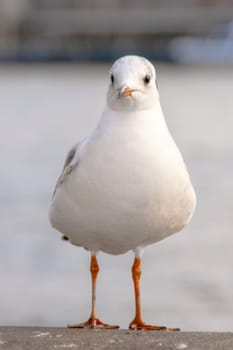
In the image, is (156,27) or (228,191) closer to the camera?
(228,191)

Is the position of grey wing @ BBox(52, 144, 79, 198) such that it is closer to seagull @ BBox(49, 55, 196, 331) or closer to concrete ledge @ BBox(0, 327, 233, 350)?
seagull @ BBox(49, 55, 196, 331)

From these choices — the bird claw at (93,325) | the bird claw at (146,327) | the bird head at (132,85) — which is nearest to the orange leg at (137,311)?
the bird claw at (146,327)

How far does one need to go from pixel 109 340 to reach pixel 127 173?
659 millimetres

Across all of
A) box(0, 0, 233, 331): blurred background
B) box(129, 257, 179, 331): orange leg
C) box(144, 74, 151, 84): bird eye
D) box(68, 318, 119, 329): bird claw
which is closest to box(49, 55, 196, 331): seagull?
box(144, 74, 151, 84): bird eye

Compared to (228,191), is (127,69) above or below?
below

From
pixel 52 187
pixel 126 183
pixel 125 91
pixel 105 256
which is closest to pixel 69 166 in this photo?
pixel 126 183

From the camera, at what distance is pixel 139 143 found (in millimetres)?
5098

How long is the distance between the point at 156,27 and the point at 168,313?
77.7m

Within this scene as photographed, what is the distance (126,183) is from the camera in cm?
507

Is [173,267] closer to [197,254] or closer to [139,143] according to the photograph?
[197,254]

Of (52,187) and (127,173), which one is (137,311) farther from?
(52,187)

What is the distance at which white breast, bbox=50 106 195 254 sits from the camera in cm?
507

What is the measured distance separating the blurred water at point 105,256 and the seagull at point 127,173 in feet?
11.5

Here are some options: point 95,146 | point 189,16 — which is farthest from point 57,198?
point 189,16
